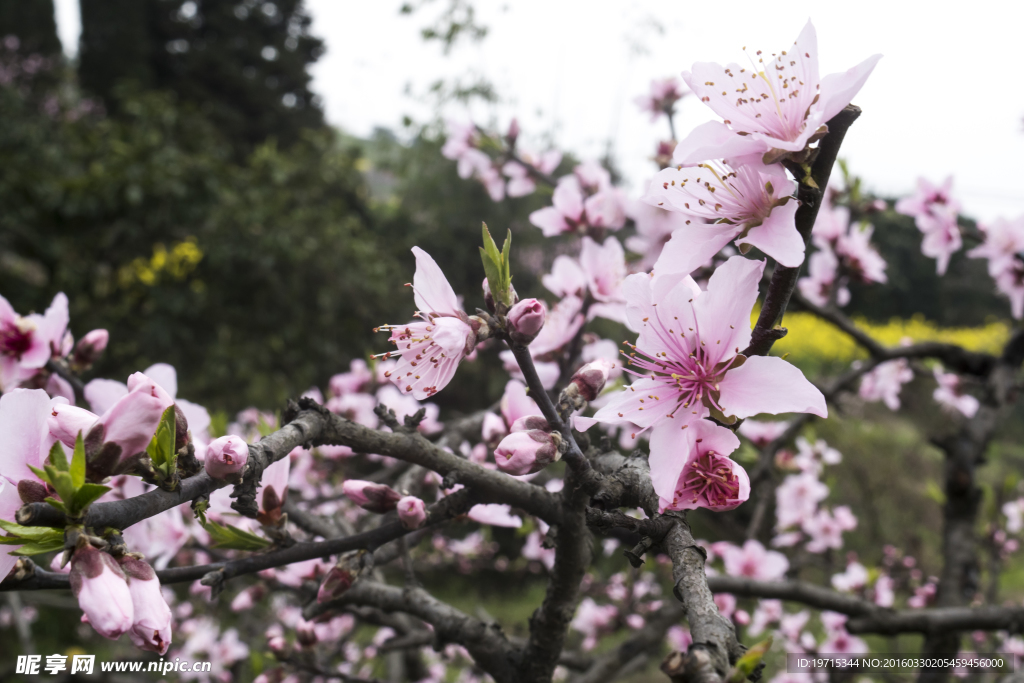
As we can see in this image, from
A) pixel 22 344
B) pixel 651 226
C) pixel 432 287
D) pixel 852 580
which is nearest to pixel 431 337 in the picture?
pixel 432 287

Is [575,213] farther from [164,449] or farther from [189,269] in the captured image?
[189,269]

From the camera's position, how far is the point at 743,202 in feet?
2.56

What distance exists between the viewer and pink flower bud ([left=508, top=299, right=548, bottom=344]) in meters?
0.67

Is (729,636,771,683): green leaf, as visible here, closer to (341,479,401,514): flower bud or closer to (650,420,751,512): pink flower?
(650,420,751,512): pink flower

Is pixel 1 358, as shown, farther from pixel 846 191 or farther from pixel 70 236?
pixel 70 236

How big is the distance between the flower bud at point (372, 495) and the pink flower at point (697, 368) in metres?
0.34

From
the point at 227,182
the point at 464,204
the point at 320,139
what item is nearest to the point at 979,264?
the point at 464,204

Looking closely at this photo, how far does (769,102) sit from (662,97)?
1.54 meters

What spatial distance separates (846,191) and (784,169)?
5.45 feet

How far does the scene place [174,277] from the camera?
4.48 meters

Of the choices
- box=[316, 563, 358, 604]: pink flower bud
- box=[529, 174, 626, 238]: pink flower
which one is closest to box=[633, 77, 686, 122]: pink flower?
box=[529, 174, 626, 238]: pink flower

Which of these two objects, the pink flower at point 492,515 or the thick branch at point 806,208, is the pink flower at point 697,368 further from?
the pink flower at point 492,515

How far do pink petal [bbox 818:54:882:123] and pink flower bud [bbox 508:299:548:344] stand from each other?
1.24ft

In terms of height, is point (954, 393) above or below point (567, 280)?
below
